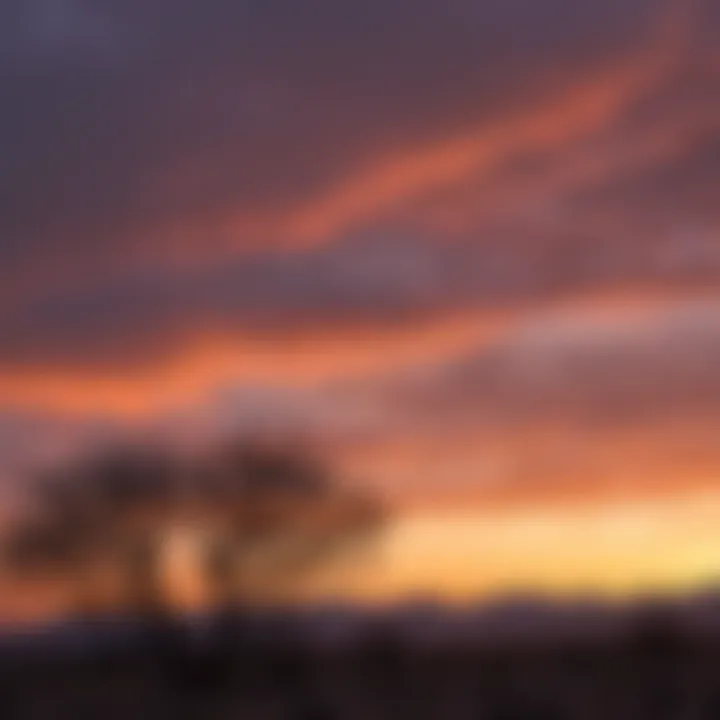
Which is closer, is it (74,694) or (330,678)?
(74,694)

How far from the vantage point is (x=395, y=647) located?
4662 centimetres

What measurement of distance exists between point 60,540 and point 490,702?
23.9 m

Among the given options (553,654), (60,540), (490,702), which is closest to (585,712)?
(490,702)

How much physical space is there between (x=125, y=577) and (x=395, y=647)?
7.72m

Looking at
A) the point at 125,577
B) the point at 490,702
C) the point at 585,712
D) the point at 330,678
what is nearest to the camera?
the point at 585,712

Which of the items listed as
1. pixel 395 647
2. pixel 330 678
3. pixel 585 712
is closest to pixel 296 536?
pixel 395 647

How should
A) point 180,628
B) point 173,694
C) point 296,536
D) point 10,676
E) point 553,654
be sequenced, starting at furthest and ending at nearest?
1. point 296,536
2. point 180,628
3. point 553,654
4. point 10,676
5. point 173,694

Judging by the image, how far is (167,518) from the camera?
5006cm

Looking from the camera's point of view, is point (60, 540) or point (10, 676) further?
point (60, 540)

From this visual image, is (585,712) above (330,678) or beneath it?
beneath

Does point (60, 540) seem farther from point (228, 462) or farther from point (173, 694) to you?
point (173, 694)

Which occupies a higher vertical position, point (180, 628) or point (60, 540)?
point (60, 540)

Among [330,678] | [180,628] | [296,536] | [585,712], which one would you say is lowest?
[585,712]

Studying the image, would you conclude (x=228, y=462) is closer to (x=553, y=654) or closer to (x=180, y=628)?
(x=180, y=628)
